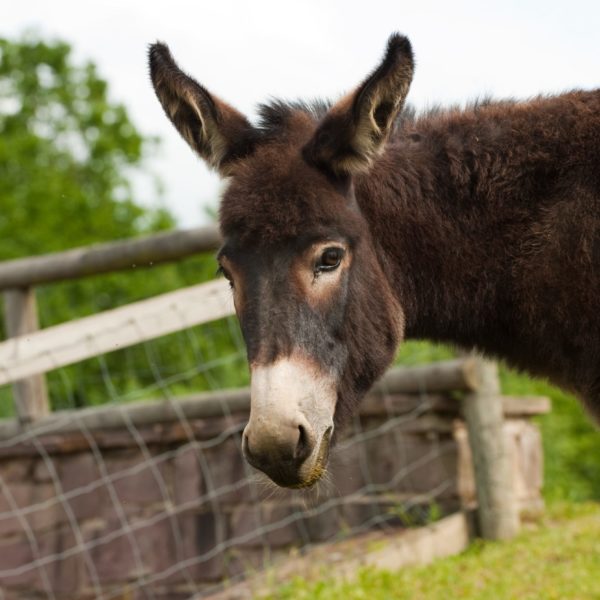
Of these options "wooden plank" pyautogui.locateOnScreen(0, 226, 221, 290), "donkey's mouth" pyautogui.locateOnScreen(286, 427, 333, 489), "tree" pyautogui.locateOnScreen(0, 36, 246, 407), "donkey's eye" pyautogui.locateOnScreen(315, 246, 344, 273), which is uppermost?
"tree" pyautogui.locateOnScreen(0, 36, 246, 407)

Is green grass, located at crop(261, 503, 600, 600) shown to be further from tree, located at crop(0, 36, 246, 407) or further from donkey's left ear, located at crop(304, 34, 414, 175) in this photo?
tree, located at crop(0, 36, 246, 407)

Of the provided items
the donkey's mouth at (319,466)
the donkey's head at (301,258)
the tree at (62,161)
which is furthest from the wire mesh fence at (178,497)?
the tree at (62,161)

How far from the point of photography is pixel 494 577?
4.76m

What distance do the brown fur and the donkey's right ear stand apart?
3 cm

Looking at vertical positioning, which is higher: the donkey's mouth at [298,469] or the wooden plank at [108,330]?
the wooden plank at [108,330]

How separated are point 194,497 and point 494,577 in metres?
1.94

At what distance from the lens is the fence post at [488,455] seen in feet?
17.9

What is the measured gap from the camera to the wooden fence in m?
4.84

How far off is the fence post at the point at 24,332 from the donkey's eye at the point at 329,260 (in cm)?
338

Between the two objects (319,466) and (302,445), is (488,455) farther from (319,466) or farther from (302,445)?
(302,445)

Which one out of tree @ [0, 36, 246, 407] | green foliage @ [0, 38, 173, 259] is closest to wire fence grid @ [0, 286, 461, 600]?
tree @ [0, 36, 246, 407]

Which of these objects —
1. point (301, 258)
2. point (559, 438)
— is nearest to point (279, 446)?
point (301, 258)

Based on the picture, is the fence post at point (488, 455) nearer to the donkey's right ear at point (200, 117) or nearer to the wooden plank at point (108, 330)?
the wooden plank at point (108, 330)

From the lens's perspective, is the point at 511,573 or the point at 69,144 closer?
the point at 511,573
